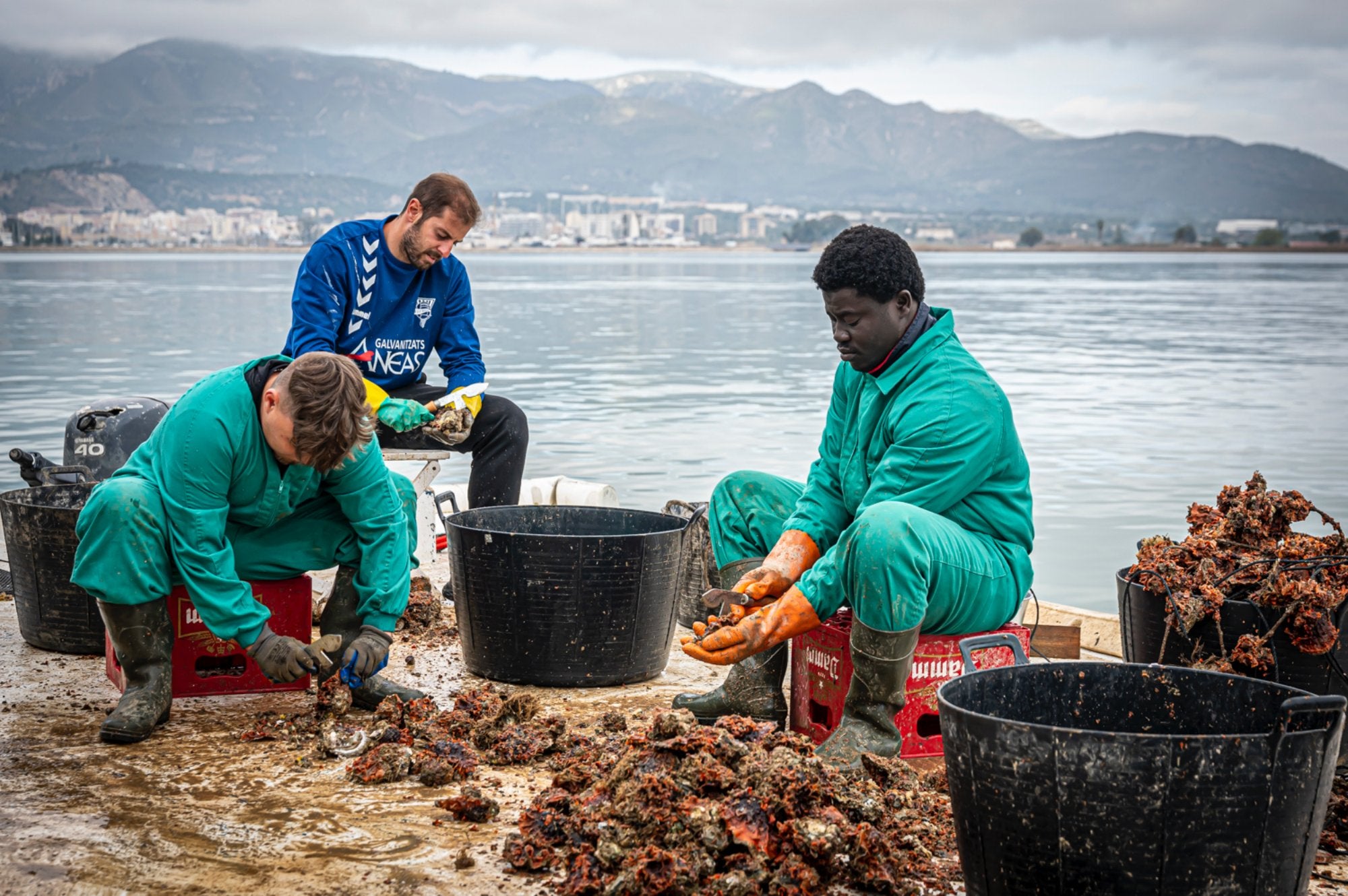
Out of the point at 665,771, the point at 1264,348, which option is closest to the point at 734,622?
the point at 665,771

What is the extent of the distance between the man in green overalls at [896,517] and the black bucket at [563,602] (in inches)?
24.6

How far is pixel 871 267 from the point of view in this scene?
3.11 m

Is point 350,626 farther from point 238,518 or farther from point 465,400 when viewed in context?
point 465,400

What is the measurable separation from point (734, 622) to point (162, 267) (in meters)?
70.4

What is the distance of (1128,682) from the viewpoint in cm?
240

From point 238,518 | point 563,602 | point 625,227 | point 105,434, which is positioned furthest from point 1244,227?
point 238,518

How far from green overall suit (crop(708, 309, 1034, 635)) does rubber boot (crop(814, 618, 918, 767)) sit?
0.05m

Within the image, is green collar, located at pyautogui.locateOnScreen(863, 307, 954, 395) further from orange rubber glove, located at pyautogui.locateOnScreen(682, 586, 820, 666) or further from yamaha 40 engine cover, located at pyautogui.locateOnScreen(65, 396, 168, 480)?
yamaha 40 engine cover, located at pyautogui.locateOnScreen(65, 396, 168, 480)

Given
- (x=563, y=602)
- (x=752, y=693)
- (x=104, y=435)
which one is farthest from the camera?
(x=104, y=435)

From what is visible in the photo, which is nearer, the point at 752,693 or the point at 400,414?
the point at 752,693

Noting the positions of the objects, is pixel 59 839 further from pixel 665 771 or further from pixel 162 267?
pixel 162 267

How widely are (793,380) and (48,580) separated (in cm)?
1247

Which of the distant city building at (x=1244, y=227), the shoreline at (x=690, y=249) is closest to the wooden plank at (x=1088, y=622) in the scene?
the shoreline at (x=690, y=249)

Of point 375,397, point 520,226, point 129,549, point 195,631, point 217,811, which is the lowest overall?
point 217,811
